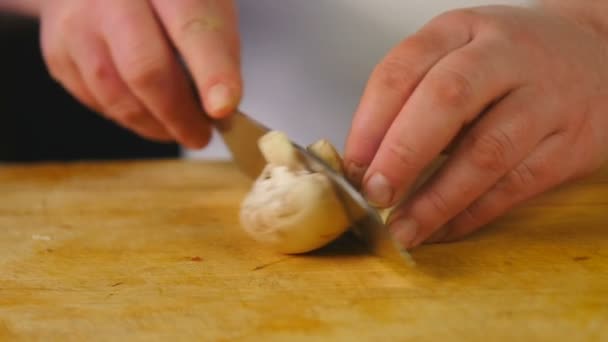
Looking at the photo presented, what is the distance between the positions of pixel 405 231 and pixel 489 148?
0.43ft

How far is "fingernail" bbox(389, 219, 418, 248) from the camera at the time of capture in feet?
2.50

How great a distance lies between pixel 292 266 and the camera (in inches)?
30.4

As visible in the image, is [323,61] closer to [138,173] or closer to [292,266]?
[138,173]

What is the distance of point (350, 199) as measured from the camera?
29.3 inches

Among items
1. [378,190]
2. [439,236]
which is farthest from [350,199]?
[439,236]

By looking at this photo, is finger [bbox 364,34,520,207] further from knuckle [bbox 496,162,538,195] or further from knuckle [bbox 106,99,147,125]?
knuckle [bbox 106,99,147,125]

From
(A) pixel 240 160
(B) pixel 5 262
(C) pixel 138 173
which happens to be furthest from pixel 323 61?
(B) pixel 5 262

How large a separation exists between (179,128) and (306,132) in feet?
1.20

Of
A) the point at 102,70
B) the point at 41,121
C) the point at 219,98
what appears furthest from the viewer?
the point at 41,121

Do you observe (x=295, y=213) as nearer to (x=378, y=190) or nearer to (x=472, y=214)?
(x=378, y=190)

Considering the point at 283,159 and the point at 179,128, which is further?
the point at 179,128

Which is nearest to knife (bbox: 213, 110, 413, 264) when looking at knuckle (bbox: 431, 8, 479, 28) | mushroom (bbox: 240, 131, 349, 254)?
mushroom (bbox: 240, 131, 349, 254)

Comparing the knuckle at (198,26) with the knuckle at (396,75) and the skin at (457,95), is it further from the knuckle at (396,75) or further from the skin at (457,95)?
the knuckle at (396,75)

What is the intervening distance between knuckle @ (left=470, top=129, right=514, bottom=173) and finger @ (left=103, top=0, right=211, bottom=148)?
456mm
